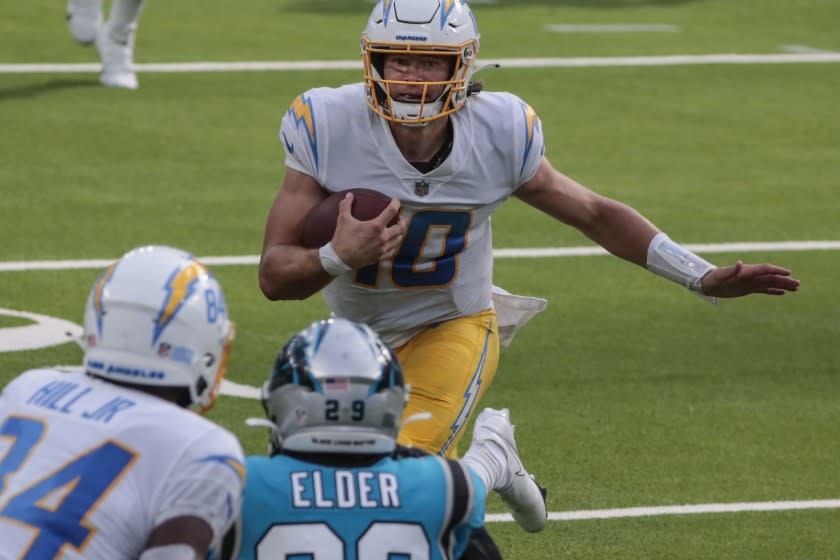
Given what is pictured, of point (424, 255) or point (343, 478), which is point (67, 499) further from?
point (424, 255)

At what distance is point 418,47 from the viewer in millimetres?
6008

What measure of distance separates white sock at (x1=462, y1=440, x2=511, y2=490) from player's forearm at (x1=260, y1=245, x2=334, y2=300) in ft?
2.41

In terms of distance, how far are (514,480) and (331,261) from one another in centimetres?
106

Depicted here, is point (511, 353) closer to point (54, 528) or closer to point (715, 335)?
point (715, 335)

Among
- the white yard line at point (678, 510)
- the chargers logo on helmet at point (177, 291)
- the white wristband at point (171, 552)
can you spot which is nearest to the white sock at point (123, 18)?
the white yard line at point (678, 510)

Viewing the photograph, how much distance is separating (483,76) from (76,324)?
6.49 metres

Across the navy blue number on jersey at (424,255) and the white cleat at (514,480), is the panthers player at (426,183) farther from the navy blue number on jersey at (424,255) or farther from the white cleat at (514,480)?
the white cleat at (514,480)

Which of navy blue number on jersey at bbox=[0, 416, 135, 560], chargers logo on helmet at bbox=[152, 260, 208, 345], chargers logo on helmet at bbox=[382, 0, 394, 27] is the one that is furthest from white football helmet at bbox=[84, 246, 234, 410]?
chargers logo on helmet at bbox=[382, 0, 394, 27]

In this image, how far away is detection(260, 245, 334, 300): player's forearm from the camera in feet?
18.5

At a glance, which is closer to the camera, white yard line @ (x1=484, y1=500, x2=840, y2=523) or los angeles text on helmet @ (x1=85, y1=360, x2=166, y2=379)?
los angeles text on helmet @ (x1=85, y1=360, x2=166, y2=379)

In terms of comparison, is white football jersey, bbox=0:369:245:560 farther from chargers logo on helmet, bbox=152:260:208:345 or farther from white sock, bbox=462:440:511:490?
white sock, bbox=462:440:511:490

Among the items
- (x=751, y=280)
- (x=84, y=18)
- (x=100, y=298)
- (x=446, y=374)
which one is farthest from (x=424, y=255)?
(x=84, y=18)

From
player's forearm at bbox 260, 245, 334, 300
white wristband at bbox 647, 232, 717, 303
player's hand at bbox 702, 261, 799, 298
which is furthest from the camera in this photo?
white wristband at bbox 647, 232, 717, 303

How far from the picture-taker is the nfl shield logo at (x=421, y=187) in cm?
602
